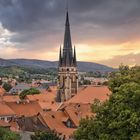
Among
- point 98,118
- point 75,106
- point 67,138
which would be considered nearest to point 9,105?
point 75,106

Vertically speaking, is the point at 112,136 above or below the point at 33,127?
above

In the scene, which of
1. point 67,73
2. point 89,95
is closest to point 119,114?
point 89,95

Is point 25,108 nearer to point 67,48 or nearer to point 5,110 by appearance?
point 5,110

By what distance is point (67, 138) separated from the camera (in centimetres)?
5625

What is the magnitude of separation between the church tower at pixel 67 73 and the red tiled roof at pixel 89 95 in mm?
3245

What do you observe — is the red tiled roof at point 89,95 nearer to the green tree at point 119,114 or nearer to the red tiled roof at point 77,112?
the red tiled roof at point 77,112

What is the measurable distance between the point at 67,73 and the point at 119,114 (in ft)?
221

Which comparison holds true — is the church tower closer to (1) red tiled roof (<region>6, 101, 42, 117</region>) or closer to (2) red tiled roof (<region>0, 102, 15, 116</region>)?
(1) red tiled roof (<region>6, 101, 42, 117</region>)

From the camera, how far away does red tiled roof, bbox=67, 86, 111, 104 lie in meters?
86.1

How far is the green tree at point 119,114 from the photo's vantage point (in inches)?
→ 1017

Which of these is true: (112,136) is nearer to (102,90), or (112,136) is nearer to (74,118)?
(74,118)

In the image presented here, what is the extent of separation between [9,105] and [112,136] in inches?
2276

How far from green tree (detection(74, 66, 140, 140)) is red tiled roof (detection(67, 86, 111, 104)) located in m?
55.8

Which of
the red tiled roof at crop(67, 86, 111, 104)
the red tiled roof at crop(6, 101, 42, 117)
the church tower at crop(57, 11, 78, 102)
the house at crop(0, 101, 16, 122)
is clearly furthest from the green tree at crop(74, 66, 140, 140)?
the church tower at crop(57, 11, 78, 102)
